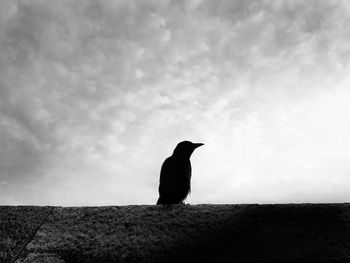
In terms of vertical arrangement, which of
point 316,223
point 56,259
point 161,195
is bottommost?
point 56,259

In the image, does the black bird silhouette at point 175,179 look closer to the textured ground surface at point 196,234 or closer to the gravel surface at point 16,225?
the textured ground surface at point 196,234

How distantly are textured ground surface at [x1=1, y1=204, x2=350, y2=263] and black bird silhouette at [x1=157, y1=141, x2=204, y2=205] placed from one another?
2.71m

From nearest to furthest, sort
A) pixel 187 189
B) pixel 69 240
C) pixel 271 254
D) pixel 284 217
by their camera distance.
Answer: pixel 271 254 → pixel 69 240 → pixel 284 217 → pixel 187 189

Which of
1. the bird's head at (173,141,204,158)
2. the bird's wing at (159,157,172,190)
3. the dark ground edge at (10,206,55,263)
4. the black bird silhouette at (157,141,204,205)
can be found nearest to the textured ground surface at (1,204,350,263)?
the dark ground edge at (10,206,55,263)

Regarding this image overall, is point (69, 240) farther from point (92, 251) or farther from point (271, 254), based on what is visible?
point (271, 254)

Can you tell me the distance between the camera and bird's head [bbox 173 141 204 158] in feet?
17.4

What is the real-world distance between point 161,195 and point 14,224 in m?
3.11

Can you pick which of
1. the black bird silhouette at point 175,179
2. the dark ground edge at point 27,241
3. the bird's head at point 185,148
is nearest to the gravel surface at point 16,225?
the dark ground edge at point 27,241

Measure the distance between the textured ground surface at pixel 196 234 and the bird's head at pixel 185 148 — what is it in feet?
10.0

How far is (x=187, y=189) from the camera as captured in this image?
Result: 5016 mm

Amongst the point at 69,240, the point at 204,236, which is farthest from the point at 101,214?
the point at 204,236

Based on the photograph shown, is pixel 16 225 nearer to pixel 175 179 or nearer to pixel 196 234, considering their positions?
pixel 196 234

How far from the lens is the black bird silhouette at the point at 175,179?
496cm

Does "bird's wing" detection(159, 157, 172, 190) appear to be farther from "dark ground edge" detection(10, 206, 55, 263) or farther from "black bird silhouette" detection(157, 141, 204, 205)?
"dark ground edge" detection(10, 206, 55, 263)
